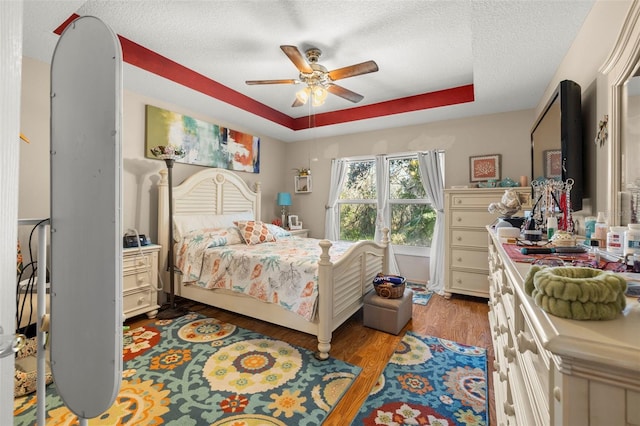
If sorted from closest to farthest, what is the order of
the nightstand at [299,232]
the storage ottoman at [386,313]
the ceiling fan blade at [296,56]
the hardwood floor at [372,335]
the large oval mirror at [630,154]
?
the large oval mirror at [630,154] → the hardwood floor at [372,335] → the ceiling fan blade at [296,56] → the storage ottoman at [386,313] → the nightstand at [299,232]

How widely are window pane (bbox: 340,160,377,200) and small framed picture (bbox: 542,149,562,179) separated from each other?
8.34ft

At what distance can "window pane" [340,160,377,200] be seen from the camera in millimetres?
4593

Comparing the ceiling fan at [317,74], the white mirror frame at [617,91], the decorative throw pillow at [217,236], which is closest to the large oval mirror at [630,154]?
the white mirror frame at [617,91]

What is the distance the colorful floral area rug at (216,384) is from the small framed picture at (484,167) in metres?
2.95

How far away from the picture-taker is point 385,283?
105 inches

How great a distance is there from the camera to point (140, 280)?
2744 mm

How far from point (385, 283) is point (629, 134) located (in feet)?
6.36

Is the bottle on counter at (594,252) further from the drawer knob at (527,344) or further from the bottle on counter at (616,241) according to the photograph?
the drawer knob at (527,344)

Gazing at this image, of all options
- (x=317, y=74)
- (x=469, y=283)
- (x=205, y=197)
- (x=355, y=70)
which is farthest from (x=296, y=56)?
(x=469, y=283)

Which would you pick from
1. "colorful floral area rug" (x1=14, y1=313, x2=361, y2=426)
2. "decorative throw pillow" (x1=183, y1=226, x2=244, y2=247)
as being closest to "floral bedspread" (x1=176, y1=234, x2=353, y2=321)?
"decorative throw pillow" (x1=183, y1=226, x2=244, y2=247)

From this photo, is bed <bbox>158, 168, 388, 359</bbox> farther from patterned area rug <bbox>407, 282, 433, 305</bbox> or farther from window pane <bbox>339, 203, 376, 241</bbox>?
window pane <bbox>339, 203, 376, 241</bbox>

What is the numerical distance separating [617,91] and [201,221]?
3.68 m

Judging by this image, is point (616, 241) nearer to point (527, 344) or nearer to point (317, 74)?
point (527, 344)

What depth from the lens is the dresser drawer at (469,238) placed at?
10.8 feet
